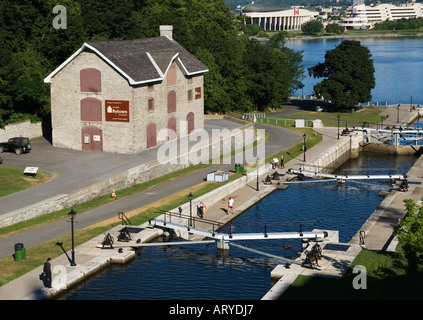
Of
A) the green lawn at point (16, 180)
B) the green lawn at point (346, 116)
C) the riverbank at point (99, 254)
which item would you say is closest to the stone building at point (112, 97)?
the green lawn at point (16, 180)

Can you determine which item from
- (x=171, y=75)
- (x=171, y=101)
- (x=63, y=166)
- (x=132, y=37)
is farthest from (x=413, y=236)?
(x=132, y=37)

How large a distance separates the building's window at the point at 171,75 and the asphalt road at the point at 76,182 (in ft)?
28.3

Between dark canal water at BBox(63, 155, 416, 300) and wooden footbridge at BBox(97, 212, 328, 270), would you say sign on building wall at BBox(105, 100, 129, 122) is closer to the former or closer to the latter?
dark canal water at BBox(63, 155, 416, 300)

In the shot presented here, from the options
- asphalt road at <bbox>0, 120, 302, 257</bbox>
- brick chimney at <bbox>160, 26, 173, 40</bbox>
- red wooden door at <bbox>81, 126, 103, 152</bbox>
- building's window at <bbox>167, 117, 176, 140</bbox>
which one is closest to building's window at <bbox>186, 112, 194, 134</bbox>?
building's window at <bbox>167, 117, 176, 140</bbox>

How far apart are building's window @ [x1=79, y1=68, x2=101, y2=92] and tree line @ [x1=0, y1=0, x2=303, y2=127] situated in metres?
8.32

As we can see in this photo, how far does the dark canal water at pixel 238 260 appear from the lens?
134ft

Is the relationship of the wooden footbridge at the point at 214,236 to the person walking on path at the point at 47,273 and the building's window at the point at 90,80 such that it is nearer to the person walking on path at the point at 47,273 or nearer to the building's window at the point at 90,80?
the person walking on path at the point at 47,273

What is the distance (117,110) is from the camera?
226 ft

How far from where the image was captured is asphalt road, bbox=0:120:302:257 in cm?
4803

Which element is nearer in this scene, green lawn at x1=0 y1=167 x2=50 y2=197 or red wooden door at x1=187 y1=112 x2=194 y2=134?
green lawn at x1=0 y1=167 x2=50 y2=197

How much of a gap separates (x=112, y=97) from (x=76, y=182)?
12.8m
